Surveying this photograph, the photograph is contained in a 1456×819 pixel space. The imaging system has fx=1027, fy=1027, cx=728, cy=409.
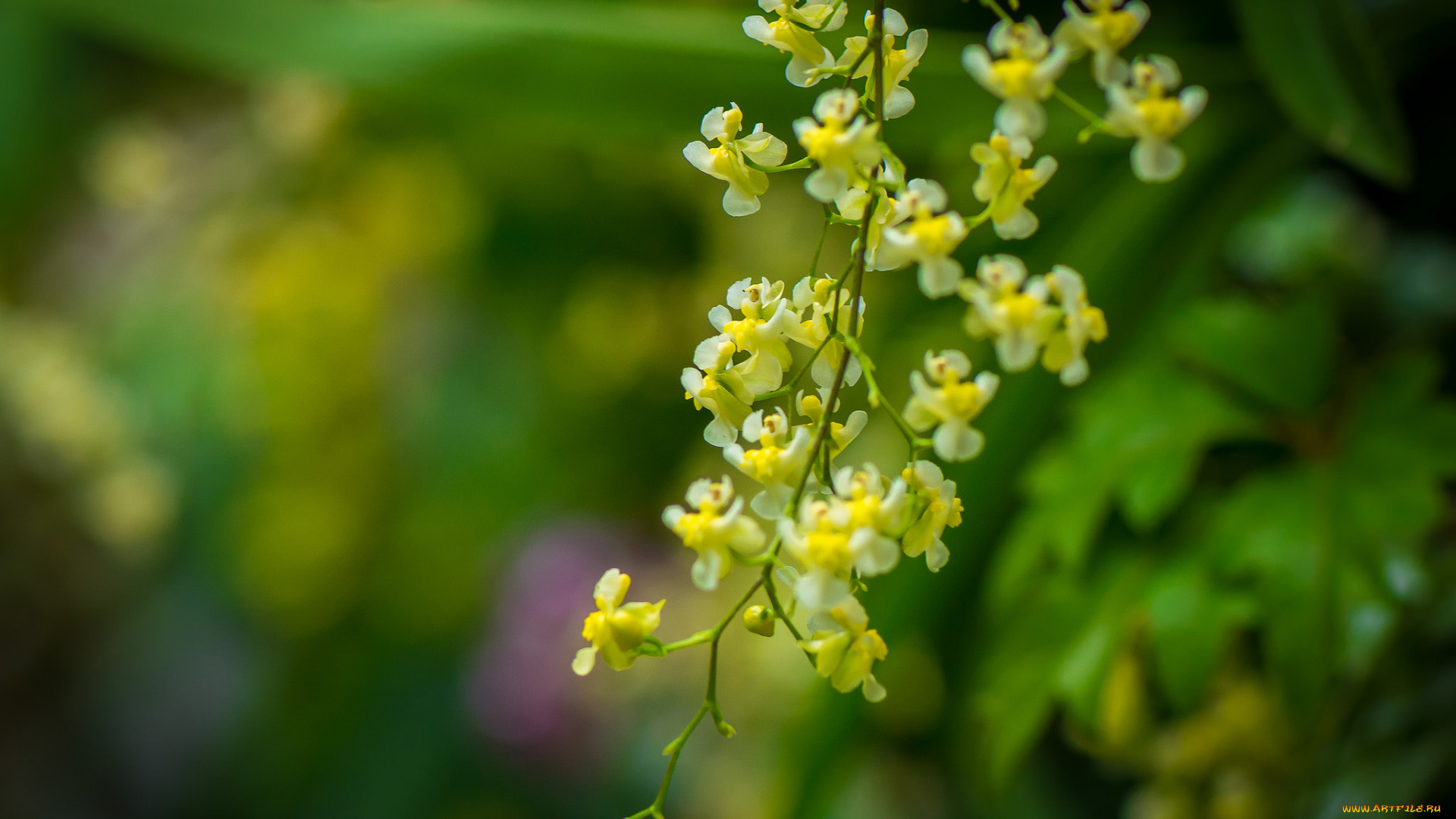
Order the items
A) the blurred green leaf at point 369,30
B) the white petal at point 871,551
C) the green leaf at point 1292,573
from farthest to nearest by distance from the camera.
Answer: the blurred green leaf at point 369,30 → the green leaf at point 1292,573 → the white petal at point 871,551

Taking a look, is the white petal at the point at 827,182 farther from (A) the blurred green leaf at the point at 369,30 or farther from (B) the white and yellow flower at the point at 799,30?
(A) the blurred green leaf at the point at 369,30

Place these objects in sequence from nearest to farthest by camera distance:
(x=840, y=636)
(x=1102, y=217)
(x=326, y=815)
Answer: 1. (x=840, y=636)
2. (x=1102, y=217)
3. (x=326, y=815)

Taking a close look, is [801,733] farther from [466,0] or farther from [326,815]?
[326,815]

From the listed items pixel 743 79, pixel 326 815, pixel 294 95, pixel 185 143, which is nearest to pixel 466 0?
pixel 743 79

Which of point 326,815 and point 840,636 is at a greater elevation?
point 840,636

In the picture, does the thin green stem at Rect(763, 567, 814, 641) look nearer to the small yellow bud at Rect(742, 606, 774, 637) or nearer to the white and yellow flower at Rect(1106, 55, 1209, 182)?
the small yellow bud at Rect(742, 606, 774, 637)

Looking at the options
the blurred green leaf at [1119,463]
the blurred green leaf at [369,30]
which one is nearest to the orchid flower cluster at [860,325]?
the blurred green leaf at [1119,463]

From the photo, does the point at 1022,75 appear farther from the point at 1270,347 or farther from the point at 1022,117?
the point at 1270,347
